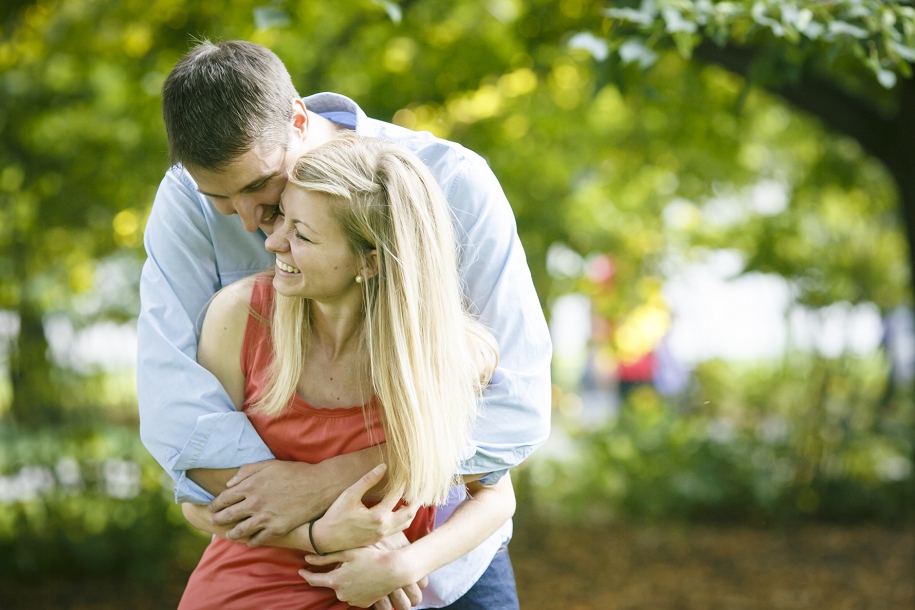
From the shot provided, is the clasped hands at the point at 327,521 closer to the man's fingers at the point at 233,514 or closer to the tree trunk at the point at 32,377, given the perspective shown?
the man's fingers at the point at 233,514

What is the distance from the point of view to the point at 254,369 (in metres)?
2.01

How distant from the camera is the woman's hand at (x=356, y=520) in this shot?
1854mm

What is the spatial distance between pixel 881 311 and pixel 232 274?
5.95 m

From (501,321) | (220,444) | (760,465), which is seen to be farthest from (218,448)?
(760,465)

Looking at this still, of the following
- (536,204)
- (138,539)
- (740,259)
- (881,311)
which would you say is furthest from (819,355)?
(138,539)

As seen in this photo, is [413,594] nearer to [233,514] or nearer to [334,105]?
[233,514]

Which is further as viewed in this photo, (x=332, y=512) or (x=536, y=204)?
(x=536, y=204)

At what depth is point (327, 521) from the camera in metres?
1.87

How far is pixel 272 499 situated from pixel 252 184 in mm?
687

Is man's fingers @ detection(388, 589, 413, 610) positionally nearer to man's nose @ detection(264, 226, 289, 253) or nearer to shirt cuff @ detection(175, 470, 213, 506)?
shirt cuff @ detection(175, 470, 213, 506)

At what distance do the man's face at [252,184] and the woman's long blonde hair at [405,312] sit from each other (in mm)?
107

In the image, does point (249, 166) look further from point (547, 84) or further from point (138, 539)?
point (138, 539)

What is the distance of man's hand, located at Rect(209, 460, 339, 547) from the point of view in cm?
187

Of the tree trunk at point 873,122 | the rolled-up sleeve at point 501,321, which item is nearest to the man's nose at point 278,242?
the rolled-up sleeve at point 501,321
